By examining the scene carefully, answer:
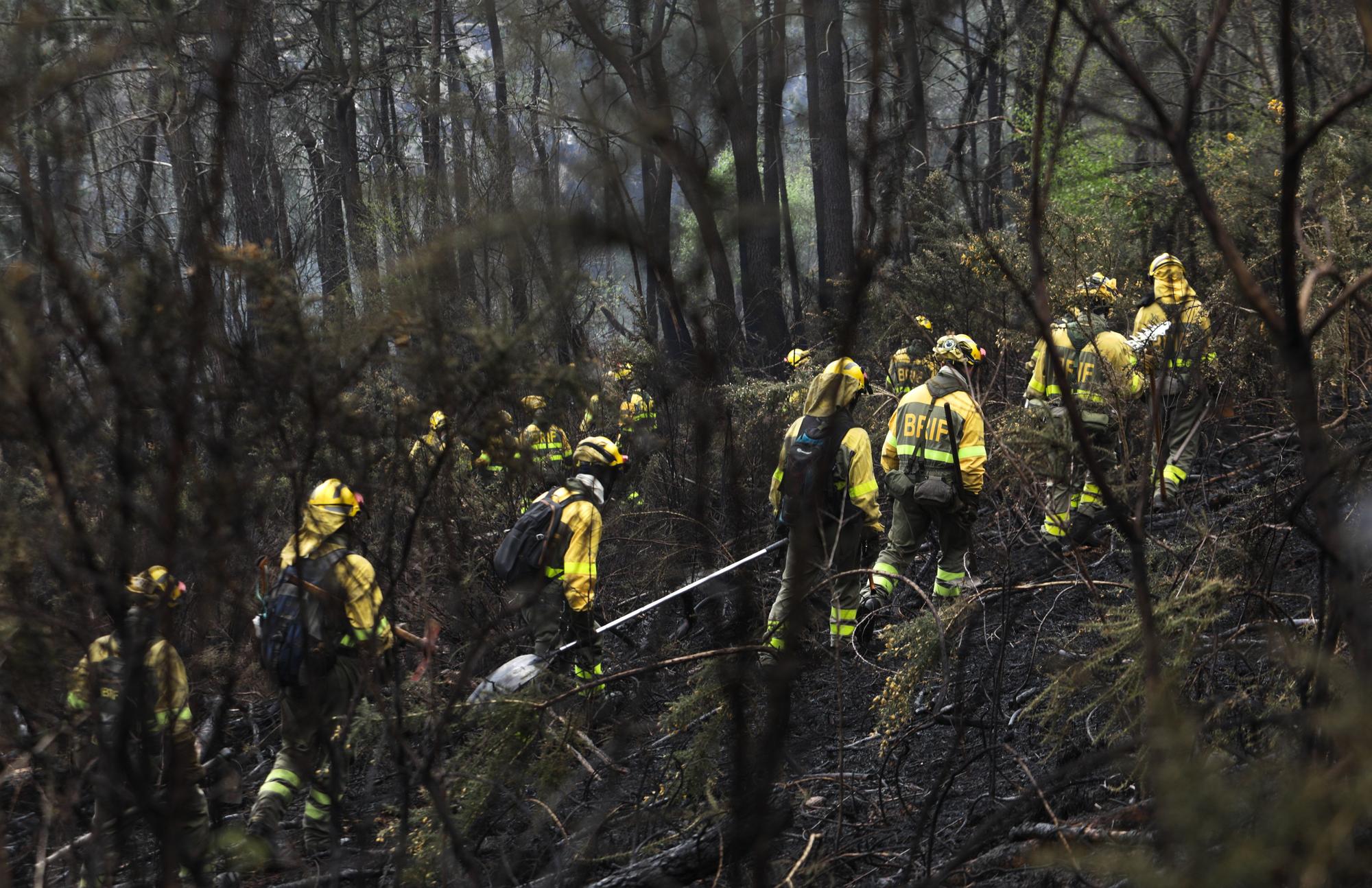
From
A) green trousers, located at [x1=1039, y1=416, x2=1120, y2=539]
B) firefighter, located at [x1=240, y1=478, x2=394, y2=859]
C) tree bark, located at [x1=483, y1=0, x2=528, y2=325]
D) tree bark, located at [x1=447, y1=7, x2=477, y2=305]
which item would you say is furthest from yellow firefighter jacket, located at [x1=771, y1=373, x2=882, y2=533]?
tree bark, located at [x1=483, y1=0, x2=528, y2=325]

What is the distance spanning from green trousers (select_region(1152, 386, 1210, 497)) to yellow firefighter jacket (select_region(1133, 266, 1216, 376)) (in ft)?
1.18

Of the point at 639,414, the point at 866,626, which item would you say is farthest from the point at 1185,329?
the point at 639,414

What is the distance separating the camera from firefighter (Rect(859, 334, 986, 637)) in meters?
7.00

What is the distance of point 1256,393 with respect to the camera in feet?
24.3

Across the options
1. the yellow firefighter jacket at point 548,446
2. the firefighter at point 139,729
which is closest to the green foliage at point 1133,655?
the yellow firefighter jacket at point 548,446

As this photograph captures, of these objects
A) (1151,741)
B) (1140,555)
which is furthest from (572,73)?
(1151,741)

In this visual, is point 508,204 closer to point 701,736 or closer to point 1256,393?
point 701,736

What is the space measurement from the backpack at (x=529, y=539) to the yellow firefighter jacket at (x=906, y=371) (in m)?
4.01

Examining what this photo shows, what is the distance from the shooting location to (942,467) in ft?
23.1

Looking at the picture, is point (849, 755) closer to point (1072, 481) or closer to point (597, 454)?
point (1072, 481)

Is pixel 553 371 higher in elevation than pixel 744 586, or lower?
A: higher

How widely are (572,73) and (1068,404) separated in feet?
3.33

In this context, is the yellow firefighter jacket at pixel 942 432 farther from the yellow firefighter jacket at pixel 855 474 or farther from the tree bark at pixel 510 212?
the tree bark at pixel 510 212

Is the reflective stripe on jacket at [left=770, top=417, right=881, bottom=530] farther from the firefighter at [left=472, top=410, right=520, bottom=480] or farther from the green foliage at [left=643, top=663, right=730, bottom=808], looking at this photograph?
the firefighter at [left=472, top=410, right=520, bottom=480]
